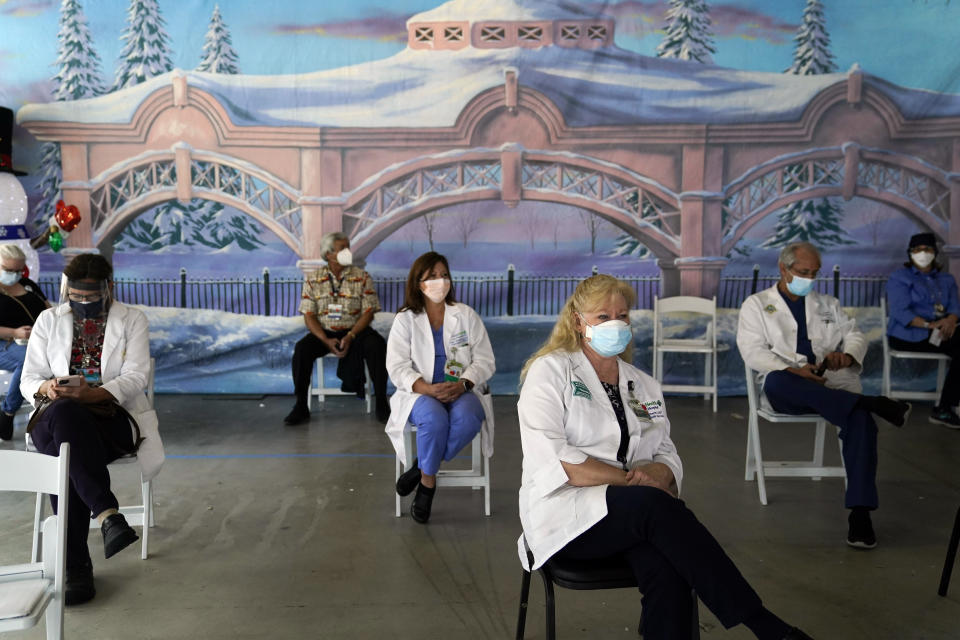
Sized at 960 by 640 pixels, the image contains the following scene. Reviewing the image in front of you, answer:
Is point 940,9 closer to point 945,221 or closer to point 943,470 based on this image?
point 945,221

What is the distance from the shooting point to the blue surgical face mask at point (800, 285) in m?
4.20

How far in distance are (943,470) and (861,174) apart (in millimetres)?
3054

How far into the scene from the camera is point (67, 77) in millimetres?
6754

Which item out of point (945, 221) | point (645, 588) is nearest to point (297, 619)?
point (645, 588)

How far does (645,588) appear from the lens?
85.1 inches

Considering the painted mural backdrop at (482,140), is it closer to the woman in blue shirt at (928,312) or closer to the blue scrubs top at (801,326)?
the woman in blue shirt at (928,312)

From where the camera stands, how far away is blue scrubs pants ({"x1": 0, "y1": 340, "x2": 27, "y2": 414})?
5.20 metres

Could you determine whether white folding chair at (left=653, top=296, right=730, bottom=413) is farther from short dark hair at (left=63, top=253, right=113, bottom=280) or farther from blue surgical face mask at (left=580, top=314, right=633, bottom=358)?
short dark hair at (left=63, top=253, right=113, bottom=280)

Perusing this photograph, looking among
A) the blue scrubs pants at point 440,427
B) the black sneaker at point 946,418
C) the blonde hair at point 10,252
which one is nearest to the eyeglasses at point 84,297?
the blue scrubs pants at point 440,427

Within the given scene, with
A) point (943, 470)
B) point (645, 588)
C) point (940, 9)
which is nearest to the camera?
point (645, 588)

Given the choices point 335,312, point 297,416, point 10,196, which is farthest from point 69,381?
point 10,196

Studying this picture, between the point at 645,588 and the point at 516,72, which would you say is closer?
the point at 645,588

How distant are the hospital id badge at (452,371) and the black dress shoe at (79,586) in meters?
1.78

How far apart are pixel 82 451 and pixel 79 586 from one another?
482 millimetres
